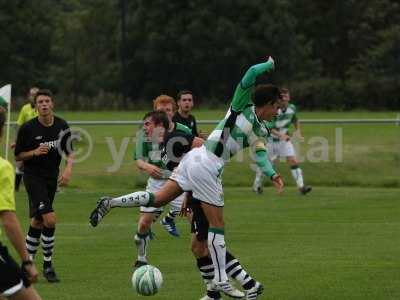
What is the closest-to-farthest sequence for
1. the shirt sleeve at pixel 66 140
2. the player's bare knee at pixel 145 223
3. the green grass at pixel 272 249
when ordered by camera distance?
the green grass at pixel 272 249
the shirt sleeve at pixel 66 140
the player's bare knee at pixel 145 223

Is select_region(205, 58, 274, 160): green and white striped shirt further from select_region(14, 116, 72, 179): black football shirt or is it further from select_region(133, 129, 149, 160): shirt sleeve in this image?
select_region(133, 129, 149, 160): shirt sleeve

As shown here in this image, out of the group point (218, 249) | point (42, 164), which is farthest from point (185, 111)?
point (218, 249)

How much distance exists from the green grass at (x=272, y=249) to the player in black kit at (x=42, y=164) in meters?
0.55

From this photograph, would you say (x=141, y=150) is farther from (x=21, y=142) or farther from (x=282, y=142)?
(x=282, y=142)

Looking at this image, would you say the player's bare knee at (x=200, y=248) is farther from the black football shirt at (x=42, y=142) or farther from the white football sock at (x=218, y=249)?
the black football shirt at (x=42, y=142)

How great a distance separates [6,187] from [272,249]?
280 inches

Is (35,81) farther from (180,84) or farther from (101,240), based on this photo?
(101,240)

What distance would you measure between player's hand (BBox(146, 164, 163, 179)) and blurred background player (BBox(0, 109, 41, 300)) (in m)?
5.51

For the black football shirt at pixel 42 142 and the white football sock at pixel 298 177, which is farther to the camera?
the white football sock at pixel 298 177

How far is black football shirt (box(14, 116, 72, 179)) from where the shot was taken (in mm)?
11992

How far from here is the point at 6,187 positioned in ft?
22.9

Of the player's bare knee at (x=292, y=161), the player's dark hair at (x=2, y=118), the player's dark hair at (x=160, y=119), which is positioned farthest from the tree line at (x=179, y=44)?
the player's dark hair at (x=2, y=118)

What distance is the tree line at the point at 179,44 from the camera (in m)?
73.9

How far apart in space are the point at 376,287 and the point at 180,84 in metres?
64.7
